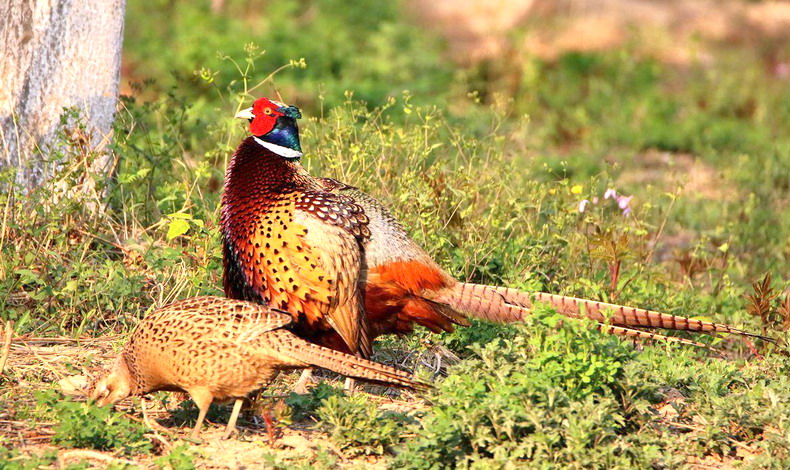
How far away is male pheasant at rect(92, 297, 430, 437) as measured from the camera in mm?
3846

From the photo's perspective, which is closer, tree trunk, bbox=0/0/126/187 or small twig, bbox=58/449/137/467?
small twig, bbox=58/449/137/467

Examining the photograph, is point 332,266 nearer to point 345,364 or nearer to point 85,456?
point 345,364

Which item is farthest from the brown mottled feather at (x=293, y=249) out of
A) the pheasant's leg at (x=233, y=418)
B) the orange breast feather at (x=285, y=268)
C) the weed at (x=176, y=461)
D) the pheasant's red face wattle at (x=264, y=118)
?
the weed at (x=176, y=461)

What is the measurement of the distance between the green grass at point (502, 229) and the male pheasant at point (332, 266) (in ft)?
0.88

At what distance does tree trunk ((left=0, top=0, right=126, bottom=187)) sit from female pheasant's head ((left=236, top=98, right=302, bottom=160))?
102cm

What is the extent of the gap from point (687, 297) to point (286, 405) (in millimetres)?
2893

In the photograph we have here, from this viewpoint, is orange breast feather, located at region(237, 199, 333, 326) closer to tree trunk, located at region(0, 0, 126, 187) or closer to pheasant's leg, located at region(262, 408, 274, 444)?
pheasant's leg, located at region(262, 408, 274, 444)

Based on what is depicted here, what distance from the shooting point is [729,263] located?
655 cm

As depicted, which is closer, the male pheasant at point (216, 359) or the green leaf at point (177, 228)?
the male pheasant at point (216, 359)

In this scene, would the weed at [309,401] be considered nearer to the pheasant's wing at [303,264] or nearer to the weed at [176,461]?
the pheasant's wing at [303,264]

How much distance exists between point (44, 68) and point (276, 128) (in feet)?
4.81

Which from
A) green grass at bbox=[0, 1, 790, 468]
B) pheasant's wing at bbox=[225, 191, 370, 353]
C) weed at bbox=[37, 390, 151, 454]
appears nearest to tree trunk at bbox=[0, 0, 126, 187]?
green grass at bbox=[0, 1, 790, 468]

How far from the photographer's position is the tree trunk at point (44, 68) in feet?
17.7

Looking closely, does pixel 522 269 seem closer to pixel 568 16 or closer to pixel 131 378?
pixel 131 378
